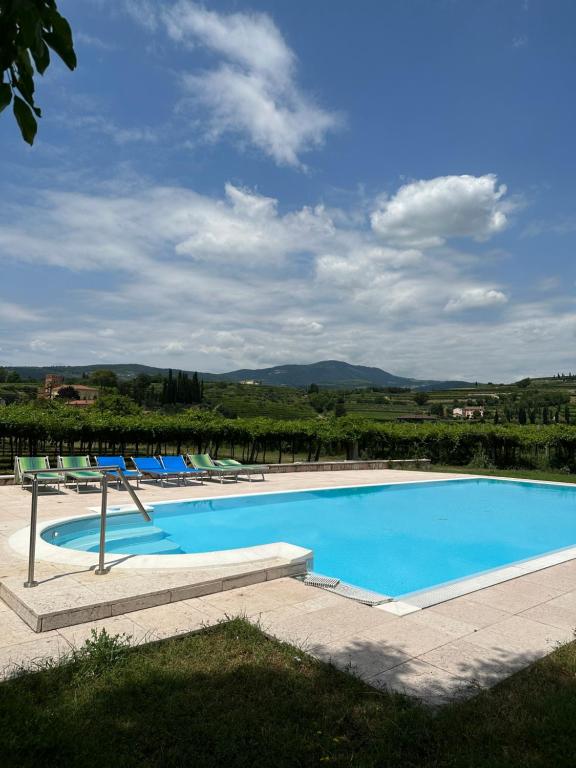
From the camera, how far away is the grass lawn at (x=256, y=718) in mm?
2539

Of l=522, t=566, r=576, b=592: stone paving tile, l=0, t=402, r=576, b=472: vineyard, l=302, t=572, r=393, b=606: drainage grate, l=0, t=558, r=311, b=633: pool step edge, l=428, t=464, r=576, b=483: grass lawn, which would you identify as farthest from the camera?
l=0, t=402, r=576, b=472: vineyard

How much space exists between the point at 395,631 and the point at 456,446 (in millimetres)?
20782

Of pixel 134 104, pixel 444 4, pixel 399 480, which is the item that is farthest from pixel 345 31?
pixel 399 480

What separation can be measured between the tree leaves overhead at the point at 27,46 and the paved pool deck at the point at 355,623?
136 inches

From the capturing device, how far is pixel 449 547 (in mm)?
9945

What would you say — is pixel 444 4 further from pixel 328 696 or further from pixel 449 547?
pixel 328 696

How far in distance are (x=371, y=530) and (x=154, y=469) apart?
6.26m

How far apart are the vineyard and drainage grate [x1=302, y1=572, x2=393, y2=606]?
45.1 ft

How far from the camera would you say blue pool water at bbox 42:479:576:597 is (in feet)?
28.0

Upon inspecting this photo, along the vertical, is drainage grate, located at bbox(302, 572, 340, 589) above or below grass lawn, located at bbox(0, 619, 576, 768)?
below

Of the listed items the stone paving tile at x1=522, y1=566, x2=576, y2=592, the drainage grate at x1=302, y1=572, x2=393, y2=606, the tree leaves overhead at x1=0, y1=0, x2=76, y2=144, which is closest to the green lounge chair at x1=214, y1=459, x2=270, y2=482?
the drainage grate at x1=302, y1=572, x2=393, y2=606

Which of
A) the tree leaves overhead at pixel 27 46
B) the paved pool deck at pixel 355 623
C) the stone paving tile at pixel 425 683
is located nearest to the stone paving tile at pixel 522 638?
the paved pool deck at pixel 355 623

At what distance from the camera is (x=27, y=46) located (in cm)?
Answer: 131

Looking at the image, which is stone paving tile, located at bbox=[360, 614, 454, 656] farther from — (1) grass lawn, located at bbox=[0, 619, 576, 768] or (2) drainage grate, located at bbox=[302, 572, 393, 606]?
(1) grass lawn, located at bbox=[0, 619, 576, 768]
